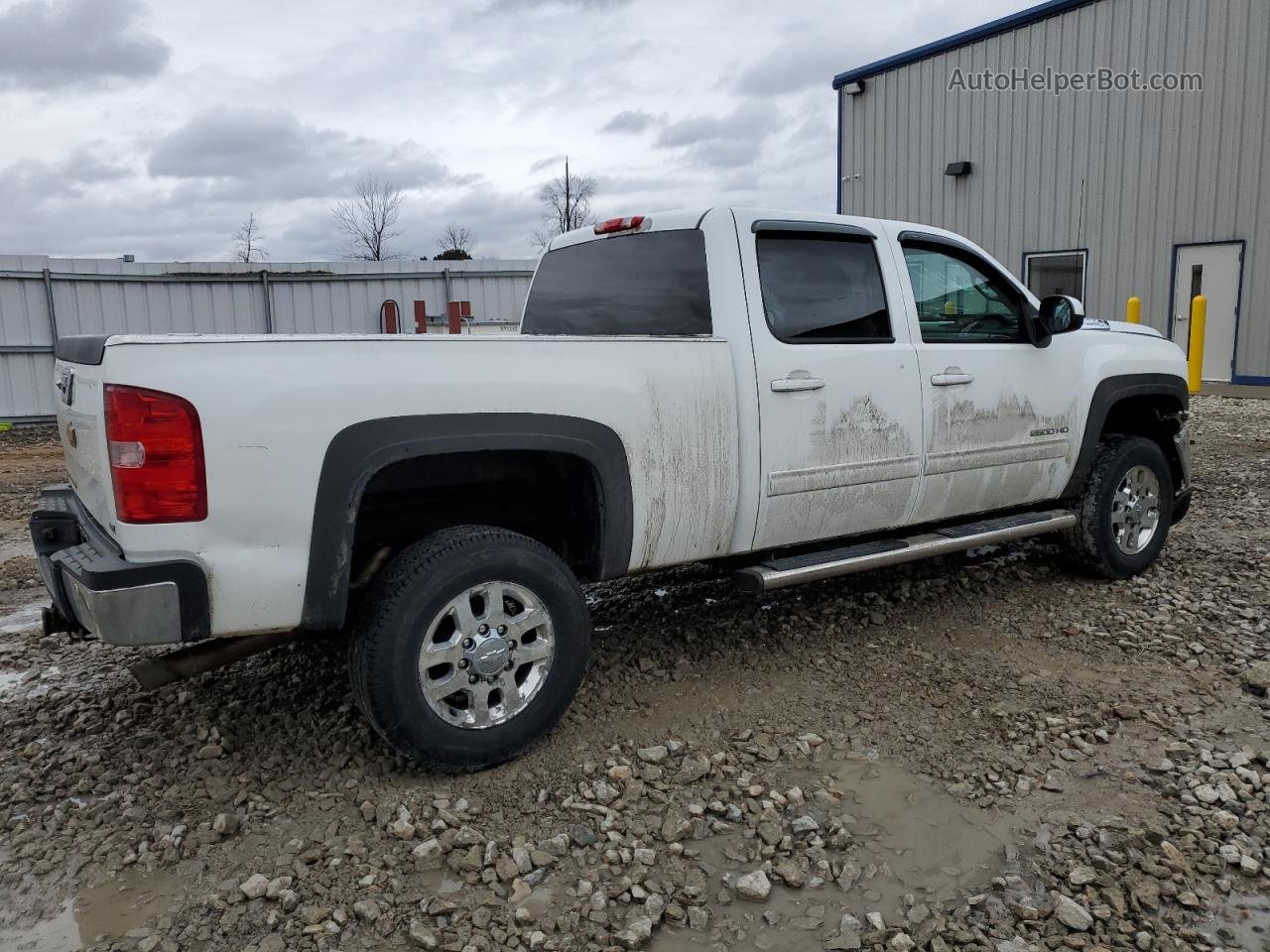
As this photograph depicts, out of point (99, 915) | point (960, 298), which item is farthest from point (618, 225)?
point (99, 915)

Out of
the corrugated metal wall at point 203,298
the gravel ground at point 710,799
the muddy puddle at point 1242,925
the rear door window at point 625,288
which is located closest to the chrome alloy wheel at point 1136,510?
the gravel ground at point 710,799

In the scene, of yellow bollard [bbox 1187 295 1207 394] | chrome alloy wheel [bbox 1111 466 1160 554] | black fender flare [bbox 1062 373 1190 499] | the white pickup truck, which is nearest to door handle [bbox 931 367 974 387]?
the white pickup truck

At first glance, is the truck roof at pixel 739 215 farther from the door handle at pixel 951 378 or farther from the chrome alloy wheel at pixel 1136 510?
the chrome alloy wheel at pixel 1136 510

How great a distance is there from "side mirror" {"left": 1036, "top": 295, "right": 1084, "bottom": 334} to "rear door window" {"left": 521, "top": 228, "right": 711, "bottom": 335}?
6.25 feet

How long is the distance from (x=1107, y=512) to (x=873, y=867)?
10.5ft

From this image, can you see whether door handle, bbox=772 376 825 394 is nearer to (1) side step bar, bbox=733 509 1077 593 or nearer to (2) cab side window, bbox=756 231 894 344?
(2) cab side window, bbox=756 231 894 344

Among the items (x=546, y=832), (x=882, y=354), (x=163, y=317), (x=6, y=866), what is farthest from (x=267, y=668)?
(x=163, y=317)

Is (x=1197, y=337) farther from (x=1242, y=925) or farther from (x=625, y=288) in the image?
(x=1242, y=925)

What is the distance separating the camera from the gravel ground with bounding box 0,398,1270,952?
8.52 ft

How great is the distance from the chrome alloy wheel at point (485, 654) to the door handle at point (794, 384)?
1277 mm

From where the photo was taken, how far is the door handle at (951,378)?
441cm

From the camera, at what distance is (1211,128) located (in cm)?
1398

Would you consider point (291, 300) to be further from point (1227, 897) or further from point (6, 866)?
point (1227, 897)

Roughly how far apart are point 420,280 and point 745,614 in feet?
43.8
